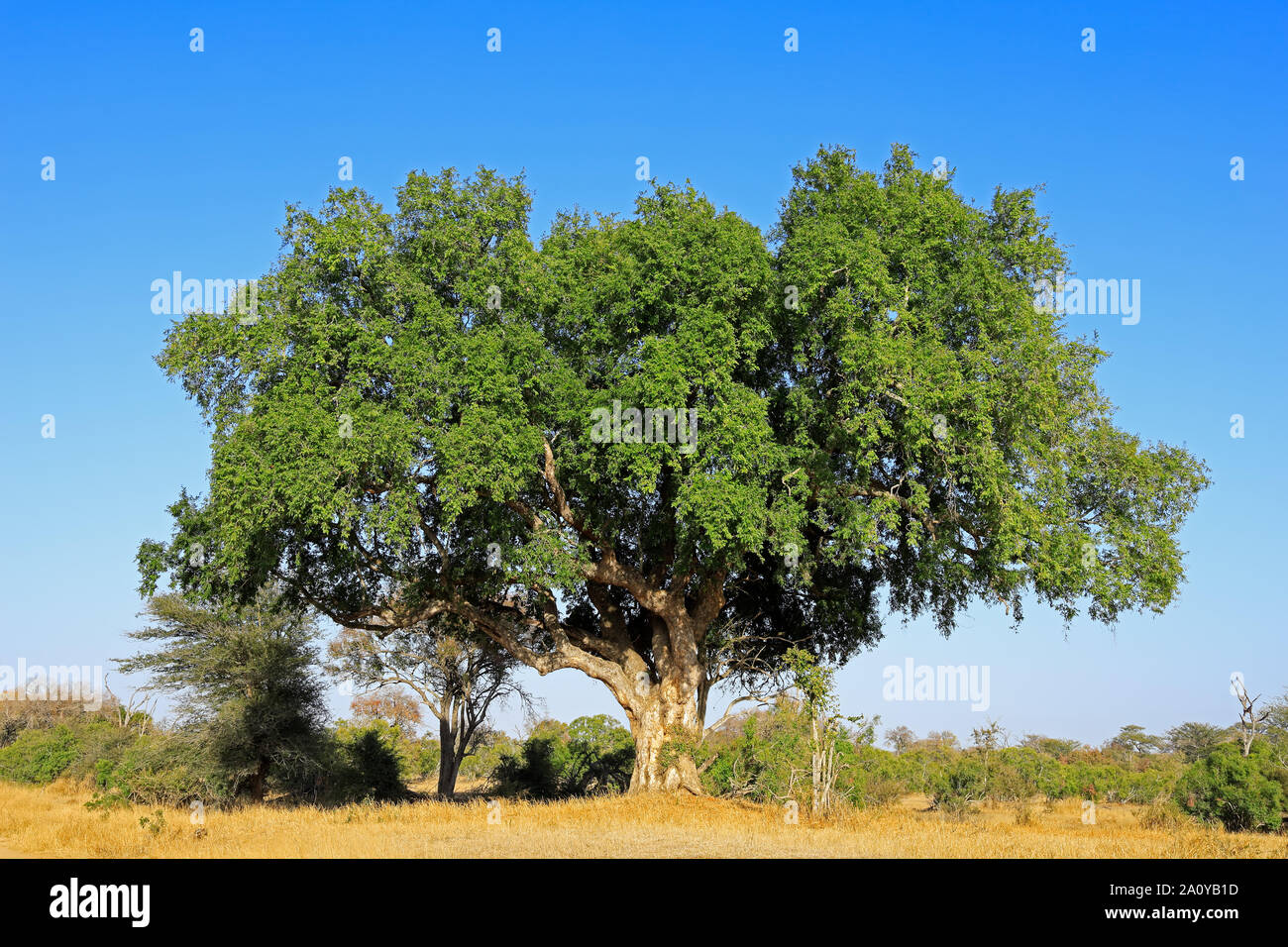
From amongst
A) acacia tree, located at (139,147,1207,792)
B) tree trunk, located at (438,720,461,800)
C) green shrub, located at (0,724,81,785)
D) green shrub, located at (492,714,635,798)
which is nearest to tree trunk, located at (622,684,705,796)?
acacia tree, located at (139,147,1207,792)

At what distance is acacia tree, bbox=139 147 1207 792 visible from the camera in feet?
57.0

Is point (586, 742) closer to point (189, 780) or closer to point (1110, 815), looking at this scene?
point (189, 780)

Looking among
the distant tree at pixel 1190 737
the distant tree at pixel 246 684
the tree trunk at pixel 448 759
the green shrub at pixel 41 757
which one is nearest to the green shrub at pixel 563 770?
the tree trunk at pixel 448 759

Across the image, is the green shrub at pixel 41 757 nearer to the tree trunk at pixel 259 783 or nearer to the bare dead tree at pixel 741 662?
the tree trunk at pixel 259 783

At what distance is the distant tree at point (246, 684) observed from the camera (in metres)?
27.1

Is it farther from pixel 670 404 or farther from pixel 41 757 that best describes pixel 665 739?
pixel 41 757

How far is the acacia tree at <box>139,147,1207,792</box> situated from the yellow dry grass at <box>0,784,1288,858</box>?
2.91m

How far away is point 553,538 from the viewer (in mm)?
18672

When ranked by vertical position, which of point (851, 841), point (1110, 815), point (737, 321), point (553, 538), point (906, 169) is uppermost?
point (906, 169)

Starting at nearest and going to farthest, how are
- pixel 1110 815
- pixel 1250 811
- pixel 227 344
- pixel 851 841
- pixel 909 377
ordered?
pixel 851 841
pixel 909 377
pixel 227 344
pixel 1250 811
pixel 1110 815

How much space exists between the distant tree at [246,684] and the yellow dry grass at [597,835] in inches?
210

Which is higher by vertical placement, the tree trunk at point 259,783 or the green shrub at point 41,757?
the tree trunk at point 259,783
